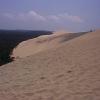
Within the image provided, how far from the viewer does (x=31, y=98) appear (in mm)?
6207

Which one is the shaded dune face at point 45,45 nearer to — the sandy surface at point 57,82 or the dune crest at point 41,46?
the dune crest at point 41,46

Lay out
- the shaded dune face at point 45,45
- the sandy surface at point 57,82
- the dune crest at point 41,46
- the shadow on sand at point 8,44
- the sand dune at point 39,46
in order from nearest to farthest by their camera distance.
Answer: the sandy surface at point 57,82 < the shadow on sand at point 8,44 < the shaded dune face at point 45,45 < the dune crest at point 41,46 < the sand dune at point 39,46

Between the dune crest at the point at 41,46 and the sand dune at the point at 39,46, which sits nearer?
the dune crest at the point at 41,46

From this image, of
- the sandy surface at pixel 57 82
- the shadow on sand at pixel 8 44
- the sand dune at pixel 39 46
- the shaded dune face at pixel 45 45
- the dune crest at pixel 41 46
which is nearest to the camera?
the sandy surface at pixel 57 82

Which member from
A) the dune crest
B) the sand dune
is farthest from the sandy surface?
the sand dune

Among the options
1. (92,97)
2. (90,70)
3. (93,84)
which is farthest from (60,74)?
(92,97)

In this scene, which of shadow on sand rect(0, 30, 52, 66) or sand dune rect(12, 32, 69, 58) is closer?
shadow on sand rect(0, 30, 52, 66)

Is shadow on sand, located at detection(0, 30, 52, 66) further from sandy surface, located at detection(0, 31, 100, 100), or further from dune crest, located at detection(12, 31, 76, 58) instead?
sandy surface, located at detection(0, 31, 100, 100)

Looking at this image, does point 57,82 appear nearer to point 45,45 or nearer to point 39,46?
point 45,45

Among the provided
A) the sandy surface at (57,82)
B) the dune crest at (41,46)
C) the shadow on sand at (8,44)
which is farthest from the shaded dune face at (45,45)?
the sandy surface at (57,82)

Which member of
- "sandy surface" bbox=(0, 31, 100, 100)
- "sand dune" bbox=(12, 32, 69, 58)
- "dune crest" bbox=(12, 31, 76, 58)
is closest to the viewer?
"sandy surface" bbox=(0, 31, 100, 100)

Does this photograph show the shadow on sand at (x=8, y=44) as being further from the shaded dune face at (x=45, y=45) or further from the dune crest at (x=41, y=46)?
the shaded dune face at (x=45, y=45)

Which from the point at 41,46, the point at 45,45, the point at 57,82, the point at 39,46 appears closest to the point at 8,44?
the point at 39,46

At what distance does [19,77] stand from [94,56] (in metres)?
2.76
